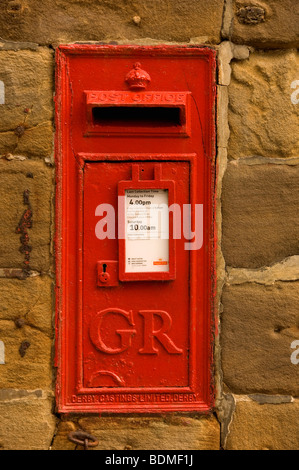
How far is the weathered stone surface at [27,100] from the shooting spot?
1592 mm

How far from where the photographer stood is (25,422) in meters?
1.62

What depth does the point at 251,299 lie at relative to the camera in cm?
164


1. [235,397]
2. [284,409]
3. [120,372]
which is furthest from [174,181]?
[284,409]

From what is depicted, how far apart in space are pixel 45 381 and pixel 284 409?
98cm

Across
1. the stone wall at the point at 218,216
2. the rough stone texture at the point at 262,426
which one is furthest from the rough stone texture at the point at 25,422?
the rough stone texture at the point at 262,426

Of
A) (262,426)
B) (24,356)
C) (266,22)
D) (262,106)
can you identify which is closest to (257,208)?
(262,106)

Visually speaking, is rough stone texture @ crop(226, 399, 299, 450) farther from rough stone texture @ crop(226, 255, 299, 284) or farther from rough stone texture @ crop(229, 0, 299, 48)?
rough stone texture @ crop(229, 0, 299, 48)

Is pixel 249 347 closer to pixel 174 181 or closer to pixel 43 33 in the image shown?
pixel 174 181

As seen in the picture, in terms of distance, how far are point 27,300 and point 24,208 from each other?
0.37 metres

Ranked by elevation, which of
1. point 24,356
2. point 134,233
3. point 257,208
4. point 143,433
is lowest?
point 143,433

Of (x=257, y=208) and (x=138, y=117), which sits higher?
(x=138, y=117)

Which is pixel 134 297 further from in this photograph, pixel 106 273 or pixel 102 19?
pixel 102 19

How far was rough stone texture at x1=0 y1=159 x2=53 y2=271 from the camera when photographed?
1.60 m

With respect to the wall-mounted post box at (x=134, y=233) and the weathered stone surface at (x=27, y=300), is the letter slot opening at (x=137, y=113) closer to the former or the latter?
the wall-mounted post box at (x=134, y=233)
